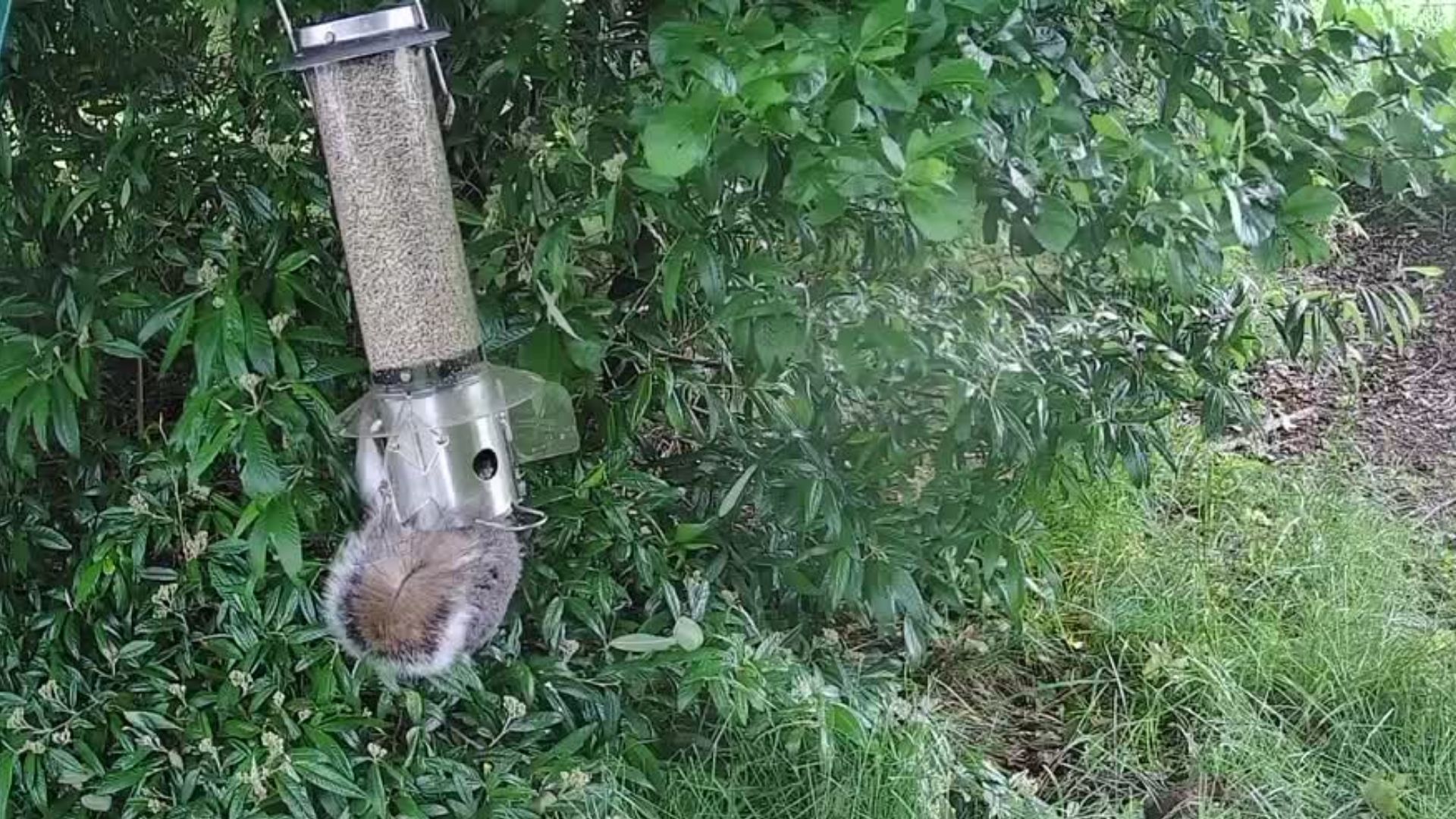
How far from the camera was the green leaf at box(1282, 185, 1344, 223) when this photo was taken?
59.2 inches

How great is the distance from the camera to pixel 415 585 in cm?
117

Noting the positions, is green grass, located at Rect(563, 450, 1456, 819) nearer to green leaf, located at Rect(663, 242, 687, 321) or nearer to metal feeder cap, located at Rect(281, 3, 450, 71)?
green leaf, located at Rect(663, 242, 687, 321)

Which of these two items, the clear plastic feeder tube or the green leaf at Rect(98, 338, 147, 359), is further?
the green leaf at Rect(98, 338, 147, 359)

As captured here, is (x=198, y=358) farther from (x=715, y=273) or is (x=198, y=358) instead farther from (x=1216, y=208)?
(x=1216, y=208)

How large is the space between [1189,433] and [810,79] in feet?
6.25

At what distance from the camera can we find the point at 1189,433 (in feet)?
9.43

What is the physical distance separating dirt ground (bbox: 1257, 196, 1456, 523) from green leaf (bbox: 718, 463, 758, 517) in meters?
1.58

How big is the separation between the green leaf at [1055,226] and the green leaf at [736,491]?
627 mm

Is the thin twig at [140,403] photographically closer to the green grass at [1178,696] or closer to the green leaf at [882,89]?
the green grass at [1178,696]

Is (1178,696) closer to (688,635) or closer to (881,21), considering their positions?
(688,635)

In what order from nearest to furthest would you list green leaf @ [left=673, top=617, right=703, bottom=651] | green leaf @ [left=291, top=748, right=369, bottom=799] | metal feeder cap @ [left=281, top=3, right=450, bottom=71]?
metal feeder cap @ [left=281, top=3, right=450, bottom=71] → green leaf @ [left=291, top=748, right=369, bottom=799] → green leaf @ [left=673, top=617, right=703, bottom=651]

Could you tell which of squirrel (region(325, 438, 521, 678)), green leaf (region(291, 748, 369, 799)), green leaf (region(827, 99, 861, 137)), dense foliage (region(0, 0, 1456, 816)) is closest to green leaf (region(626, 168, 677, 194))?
dense foliage (region(0, 0, 1456, 816))

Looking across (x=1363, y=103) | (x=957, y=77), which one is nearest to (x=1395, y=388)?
(x=1363, y=103)

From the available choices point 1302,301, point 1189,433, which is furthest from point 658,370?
point 1189,433
